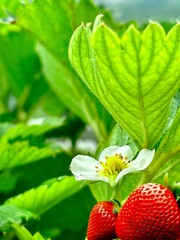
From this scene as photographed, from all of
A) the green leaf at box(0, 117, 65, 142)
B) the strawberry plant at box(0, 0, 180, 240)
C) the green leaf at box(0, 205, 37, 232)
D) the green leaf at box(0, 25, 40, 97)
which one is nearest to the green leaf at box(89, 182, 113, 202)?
the strawberry plant at box(0, 0, 180, 240)

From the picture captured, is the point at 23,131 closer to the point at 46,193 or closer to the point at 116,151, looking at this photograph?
the point at 46,193

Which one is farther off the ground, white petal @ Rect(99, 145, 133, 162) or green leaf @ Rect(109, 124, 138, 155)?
white petal @ Rect(99, 145, 133, 162)

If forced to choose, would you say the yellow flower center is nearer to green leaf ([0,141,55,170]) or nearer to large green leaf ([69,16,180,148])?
large green leaf ([69,16,180,148])

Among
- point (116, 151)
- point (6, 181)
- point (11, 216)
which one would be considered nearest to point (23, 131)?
point (6, 181)

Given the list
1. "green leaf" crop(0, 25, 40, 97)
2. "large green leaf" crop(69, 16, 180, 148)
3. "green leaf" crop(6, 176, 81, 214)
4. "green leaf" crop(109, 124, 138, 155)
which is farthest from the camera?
"green leaf" crop(0, 25, 40, 97)

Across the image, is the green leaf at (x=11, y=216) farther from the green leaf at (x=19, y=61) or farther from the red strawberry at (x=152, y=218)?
the green leaf at (x=19, y=61)

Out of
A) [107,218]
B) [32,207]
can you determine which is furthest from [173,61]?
[32,207]

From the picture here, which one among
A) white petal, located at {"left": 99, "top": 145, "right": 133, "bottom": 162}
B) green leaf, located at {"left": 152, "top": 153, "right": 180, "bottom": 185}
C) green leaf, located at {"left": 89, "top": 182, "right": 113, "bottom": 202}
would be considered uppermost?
white petal, located at {"left": 99, "top": 145, "right": 133, "bottom": 162}

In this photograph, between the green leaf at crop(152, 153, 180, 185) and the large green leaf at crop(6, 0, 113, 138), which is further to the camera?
the large green leaf at crop(6, 0, 113, 138)
